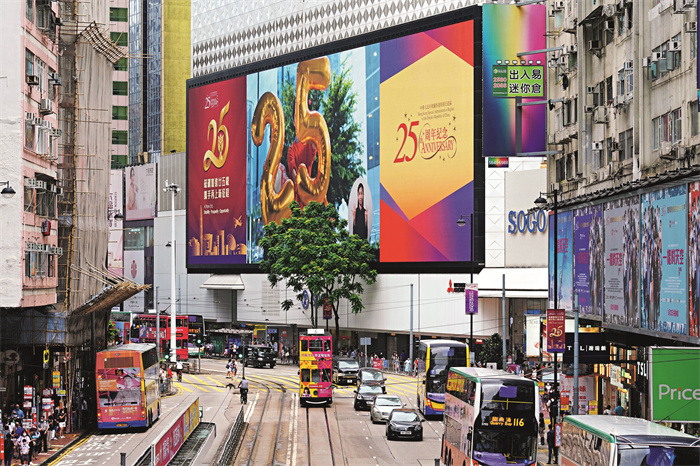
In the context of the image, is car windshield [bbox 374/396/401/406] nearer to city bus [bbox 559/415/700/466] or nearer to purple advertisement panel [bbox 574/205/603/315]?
purple advertisement panel [bbox 574/205/603/315]

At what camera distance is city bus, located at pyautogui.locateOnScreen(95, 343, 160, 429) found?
45.4m

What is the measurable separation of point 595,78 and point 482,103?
31.6m

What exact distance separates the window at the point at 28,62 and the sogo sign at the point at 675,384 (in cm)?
2614

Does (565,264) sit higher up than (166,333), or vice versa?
(565,264)

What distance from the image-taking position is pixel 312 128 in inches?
3765

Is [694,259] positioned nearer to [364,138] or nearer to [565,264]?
[565,264]

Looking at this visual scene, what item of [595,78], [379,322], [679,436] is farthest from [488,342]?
[679,436]

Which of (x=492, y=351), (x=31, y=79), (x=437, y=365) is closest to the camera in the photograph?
(x=31, y=79)

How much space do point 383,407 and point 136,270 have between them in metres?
89.0

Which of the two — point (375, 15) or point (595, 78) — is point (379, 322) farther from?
point (595, 78)

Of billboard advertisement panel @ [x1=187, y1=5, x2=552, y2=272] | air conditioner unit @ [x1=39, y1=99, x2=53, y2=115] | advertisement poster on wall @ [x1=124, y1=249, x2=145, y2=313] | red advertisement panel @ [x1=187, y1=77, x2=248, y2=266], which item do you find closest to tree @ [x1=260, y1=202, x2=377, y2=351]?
A: billboard advertisement panel @ [x1=187, y1=5, x2=552, y2=272]

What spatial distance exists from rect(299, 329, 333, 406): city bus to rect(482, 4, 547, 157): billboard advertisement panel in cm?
1426

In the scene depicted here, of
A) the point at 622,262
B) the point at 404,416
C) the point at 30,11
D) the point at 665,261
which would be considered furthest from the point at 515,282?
the point at 30,11

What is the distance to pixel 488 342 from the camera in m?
74.4
